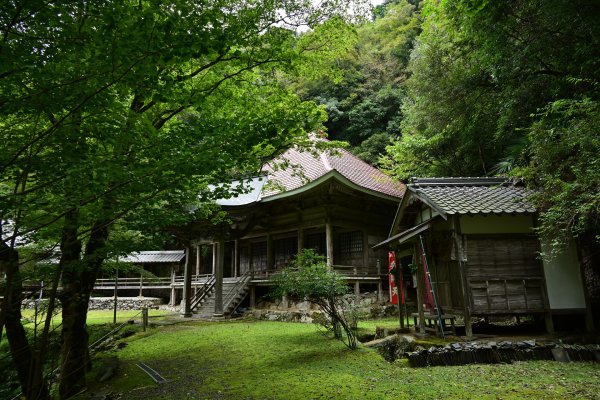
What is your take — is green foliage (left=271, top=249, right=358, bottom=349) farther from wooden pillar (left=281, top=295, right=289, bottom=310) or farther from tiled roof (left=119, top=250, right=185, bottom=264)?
tiled roof (left=119, top=250, right=185, bottom=264)

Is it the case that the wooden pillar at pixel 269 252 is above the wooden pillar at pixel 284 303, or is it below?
above

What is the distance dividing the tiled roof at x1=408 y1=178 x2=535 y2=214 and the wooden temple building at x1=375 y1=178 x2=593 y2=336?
0.07 feet

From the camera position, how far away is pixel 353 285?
1504 centimetres

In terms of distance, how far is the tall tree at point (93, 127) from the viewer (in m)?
2.70

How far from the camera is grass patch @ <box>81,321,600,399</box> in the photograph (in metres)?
5.00

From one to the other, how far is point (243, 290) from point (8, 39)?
1451 centimetres

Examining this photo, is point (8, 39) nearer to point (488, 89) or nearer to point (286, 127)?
point (286, 127)

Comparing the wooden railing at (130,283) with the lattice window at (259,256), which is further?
the wooden railing at (130,283)

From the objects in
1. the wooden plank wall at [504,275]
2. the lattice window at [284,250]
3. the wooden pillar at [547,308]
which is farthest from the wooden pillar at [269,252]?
the wooden pillar at [547,308]

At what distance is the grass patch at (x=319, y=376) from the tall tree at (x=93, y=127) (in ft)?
5.96

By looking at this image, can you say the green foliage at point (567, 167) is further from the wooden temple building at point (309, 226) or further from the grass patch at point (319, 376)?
the wooden temple building at point (309, 226)

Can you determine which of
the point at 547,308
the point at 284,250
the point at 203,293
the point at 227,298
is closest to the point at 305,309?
the point at 227,298

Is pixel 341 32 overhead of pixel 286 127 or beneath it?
overhead

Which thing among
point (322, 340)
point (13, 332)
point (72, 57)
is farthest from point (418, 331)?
point (72, 57)
